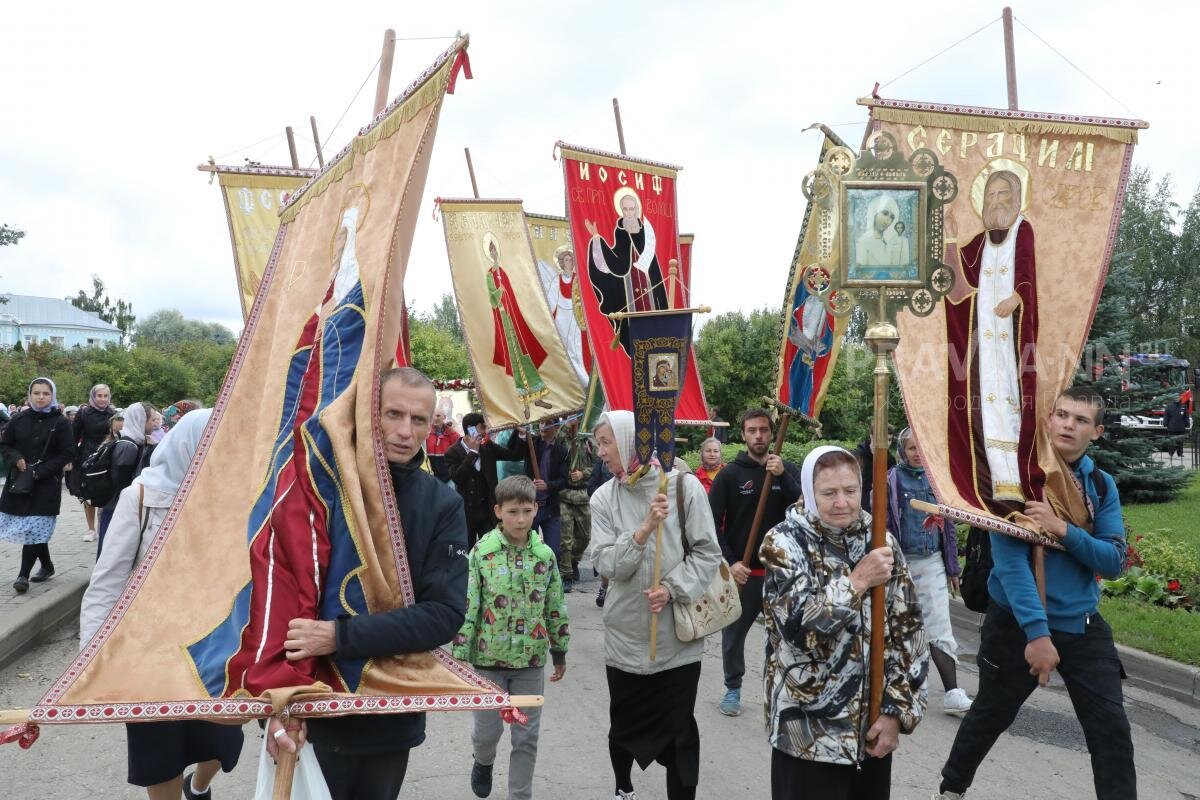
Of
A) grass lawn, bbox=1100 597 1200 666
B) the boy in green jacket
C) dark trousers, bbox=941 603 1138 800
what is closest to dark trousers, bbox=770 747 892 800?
dark trousers, bbox=941 603 1138 800

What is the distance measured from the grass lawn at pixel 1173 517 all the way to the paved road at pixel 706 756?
6.25 meters

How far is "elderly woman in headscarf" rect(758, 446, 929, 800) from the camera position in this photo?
3.01 metres

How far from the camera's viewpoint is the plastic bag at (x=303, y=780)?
7.84ft

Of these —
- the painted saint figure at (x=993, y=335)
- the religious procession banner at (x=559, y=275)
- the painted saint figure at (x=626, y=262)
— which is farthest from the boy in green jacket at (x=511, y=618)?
the religious procession banner at (x=559, y=275)

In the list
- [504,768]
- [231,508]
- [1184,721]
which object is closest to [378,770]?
[231,508]

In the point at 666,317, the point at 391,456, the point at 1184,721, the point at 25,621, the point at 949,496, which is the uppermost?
the point at 666,317

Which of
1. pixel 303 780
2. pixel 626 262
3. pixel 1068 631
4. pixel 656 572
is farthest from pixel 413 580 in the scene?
pixel 626 262

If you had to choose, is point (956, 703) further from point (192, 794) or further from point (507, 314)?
point (507, 314)

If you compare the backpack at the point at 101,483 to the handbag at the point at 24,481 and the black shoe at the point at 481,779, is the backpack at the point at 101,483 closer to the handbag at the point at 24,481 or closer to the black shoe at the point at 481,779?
the handbag at the point at 24,481

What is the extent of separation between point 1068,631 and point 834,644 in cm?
152

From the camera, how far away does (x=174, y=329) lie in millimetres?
87500

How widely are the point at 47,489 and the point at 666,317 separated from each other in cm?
721

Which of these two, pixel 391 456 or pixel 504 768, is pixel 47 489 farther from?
pixel 391 456

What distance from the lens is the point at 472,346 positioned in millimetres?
9828
